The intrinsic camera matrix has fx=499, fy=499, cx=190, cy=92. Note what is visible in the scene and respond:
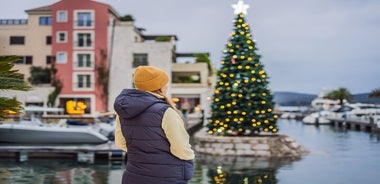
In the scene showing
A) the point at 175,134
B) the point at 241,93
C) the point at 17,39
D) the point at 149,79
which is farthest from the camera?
the point at 17,39

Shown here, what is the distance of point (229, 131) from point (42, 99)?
27731 mm

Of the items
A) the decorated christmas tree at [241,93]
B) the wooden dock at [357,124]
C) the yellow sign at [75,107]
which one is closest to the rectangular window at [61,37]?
the yellow sign at [75,107]

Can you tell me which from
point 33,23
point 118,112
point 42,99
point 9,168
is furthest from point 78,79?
point 118,112

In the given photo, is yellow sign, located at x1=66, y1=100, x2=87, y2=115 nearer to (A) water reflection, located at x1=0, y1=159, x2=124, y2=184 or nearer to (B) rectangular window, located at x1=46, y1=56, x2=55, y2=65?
(B) rectangular window, located at x1=46, y1=56, x2=55, y2=65

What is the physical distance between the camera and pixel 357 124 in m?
40.3

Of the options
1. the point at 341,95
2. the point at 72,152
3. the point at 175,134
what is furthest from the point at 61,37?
the point at 341,95

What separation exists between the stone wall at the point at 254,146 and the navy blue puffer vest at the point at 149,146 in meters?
12.4

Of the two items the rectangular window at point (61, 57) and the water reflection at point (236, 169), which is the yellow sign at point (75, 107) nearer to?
the rectangular window at point (61, 57)

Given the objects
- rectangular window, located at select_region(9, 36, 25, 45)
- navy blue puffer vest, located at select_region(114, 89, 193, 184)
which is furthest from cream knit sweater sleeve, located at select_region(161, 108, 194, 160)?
rectangular window, located at select_region(9, 36, 25, 45)

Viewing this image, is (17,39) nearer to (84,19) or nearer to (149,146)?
(84,19)

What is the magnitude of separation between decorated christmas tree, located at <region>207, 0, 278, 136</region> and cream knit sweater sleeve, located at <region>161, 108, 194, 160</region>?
1327 cm

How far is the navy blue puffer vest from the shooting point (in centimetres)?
318

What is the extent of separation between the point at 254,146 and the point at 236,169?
3.28m

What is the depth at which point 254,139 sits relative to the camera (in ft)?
51.6
